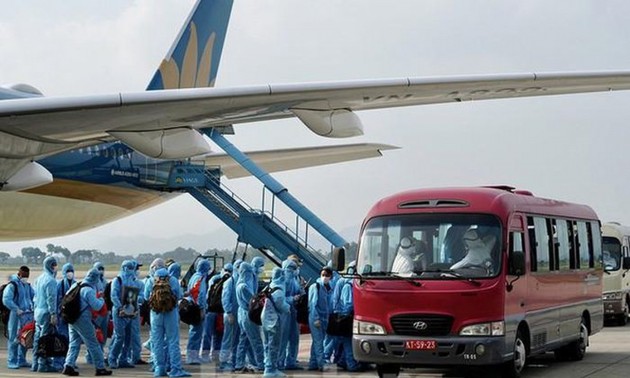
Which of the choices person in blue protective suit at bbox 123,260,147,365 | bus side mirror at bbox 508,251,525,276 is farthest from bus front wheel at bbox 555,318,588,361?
person in blue protective suit at bbox 123,260,147,365

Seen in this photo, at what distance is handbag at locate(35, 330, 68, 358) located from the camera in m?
13.1

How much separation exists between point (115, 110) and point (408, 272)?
153 inches

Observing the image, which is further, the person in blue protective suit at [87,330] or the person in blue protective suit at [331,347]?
the person in blue protective suit at [331,347]

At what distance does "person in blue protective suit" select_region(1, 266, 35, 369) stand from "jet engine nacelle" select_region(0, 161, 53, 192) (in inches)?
133

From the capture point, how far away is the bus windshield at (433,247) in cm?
1079

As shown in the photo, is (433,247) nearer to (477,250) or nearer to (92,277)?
(477,250)

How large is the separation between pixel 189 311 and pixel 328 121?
18.2 ft

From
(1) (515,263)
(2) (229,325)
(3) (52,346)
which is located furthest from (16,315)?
(1) (515,263)

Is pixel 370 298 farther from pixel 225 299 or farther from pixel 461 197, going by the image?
pixel 225 299

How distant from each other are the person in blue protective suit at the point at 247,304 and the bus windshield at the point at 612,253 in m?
10.3

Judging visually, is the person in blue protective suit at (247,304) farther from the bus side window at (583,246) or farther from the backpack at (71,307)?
the bus side window at (583,246)

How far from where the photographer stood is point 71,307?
12.5 m

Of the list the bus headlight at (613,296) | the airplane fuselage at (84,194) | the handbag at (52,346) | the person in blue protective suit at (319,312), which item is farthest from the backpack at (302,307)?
the bus headlight at (613,296)

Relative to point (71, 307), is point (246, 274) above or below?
above
